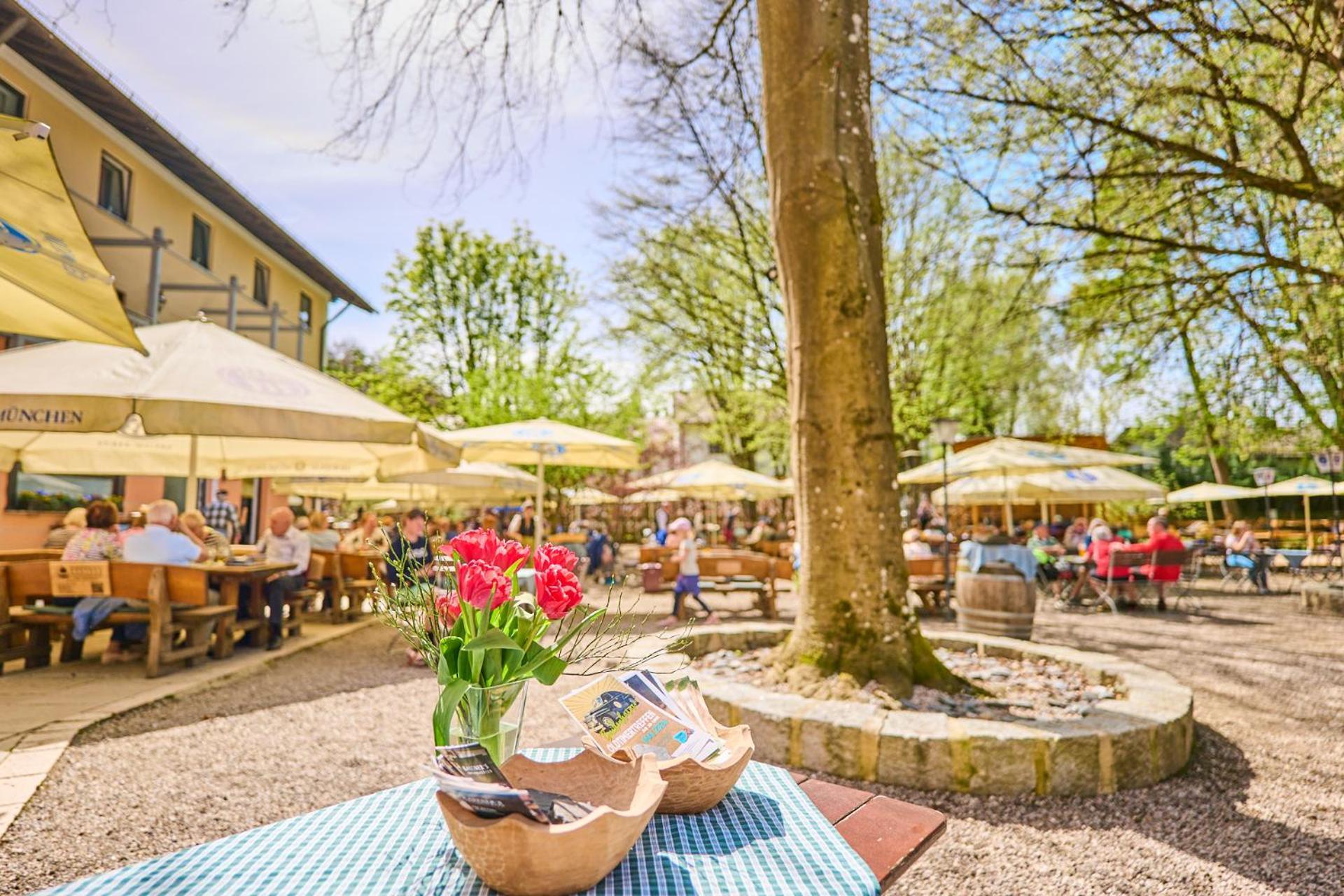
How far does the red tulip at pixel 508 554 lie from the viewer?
56.4 inches

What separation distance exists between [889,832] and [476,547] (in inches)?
42.1

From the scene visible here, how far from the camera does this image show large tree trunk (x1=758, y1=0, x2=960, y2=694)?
432 centimetres

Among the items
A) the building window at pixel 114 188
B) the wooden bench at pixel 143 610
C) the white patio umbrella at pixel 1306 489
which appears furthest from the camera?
the white patio umbrella at pixel 1306 489

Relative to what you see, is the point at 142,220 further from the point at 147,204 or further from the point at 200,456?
the point at 200,456

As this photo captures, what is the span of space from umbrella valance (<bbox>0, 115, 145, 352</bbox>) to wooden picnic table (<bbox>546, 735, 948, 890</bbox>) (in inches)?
120

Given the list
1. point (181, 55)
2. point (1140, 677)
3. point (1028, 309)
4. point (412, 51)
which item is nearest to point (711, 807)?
point (1140, 677)

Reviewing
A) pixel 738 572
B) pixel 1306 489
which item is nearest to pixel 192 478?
pixel 738 572

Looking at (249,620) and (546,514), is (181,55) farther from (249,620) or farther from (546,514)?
(546,514)

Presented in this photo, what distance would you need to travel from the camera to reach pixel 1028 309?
317 inches

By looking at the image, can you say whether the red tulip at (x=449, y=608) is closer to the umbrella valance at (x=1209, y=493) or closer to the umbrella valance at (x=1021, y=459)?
the umbrella valance at (x=1021, y=459)

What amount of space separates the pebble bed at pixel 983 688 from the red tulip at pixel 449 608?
10.3ft

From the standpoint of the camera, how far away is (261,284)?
1920 centimetres

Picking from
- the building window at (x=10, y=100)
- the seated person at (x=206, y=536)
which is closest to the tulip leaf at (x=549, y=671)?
the seated person at (x=206, y=536)

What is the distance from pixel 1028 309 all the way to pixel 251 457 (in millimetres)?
8480
